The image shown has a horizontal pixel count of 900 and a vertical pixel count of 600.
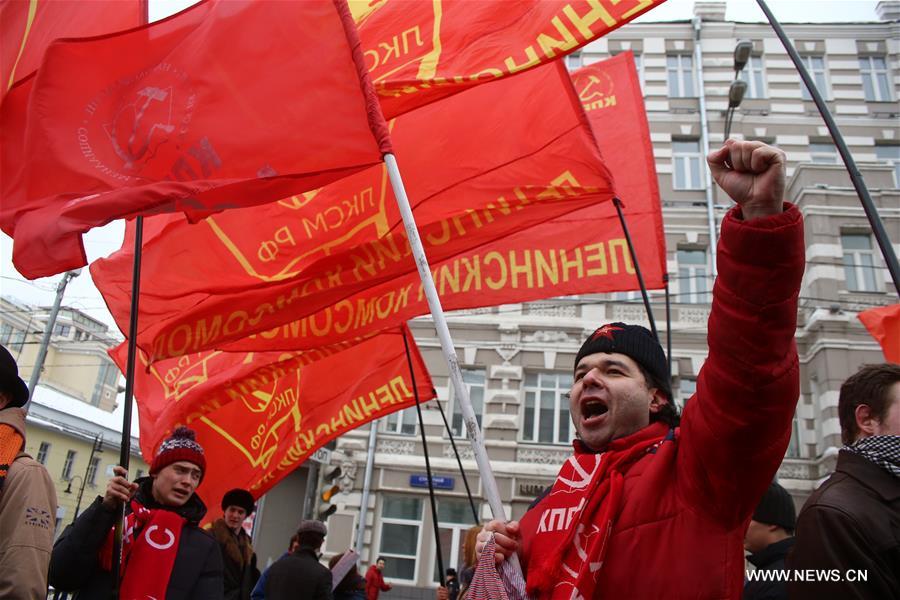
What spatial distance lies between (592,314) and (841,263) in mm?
5825

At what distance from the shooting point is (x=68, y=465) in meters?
28.7

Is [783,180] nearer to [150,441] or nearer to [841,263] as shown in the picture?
[150,441]

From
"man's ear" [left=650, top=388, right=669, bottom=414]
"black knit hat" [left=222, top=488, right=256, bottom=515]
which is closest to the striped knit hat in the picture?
"black knit hat" [left=222, top=488, right=256, bottom=515]

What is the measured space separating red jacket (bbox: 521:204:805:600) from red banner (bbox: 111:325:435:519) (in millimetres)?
4845

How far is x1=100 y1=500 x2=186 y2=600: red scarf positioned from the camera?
313cm

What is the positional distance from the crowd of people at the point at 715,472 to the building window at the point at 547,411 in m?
→ 14.3

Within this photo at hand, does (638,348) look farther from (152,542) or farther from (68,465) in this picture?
(68,465)

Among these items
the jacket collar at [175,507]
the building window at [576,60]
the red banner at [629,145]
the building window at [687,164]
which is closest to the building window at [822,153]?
the building window at [687,164]

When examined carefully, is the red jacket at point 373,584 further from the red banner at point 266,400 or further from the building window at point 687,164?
the building window at point 687,164

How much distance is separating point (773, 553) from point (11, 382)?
322cm

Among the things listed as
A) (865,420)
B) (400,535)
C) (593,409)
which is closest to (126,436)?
(593,409)

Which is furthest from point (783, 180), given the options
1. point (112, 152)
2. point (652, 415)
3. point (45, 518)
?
point (112, 152)

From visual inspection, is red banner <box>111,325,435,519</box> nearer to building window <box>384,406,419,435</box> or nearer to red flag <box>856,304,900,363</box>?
red flag <box>856,304,900,363</box>

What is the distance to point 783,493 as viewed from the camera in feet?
10.4
